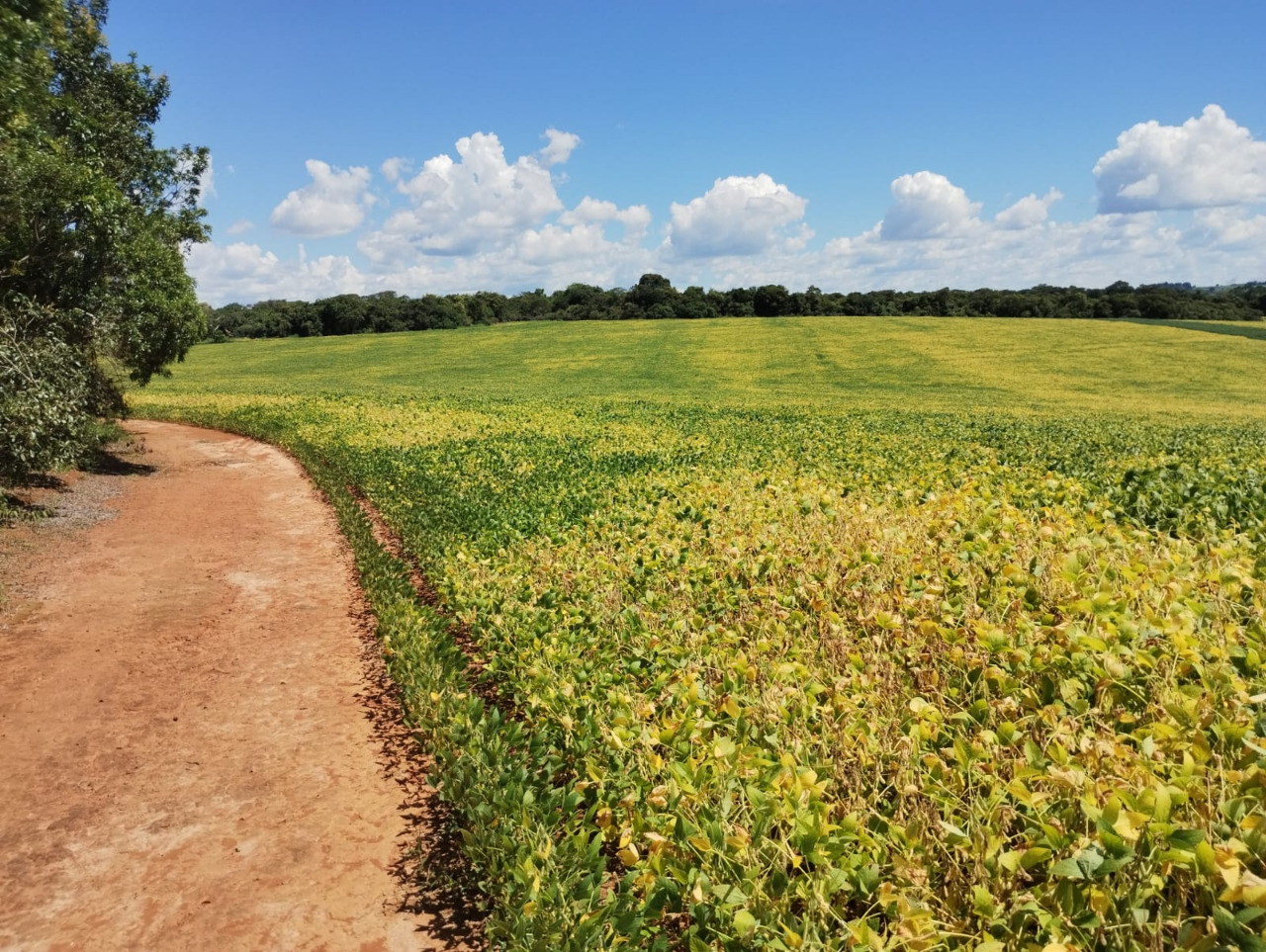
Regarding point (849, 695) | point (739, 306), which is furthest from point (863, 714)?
point (739, 306)

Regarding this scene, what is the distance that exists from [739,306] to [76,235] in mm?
100532

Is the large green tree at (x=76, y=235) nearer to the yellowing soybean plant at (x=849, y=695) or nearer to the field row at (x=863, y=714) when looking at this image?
the yellowing soybean plant at (x=849, y=695)

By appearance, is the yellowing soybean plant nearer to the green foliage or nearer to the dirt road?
the dirt road

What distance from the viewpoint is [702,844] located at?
3955 mm

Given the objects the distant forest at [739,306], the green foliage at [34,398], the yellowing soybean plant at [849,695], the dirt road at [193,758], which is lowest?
the dirt road at [193,758]

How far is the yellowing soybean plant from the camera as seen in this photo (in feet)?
11.2

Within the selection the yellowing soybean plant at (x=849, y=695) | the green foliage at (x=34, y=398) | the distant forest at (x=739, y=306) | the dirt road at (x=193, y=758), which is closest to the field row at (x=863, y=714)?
the yellowing soybean plant at (x=849, y=695)

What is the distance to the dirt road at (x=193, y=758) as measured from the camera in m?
4.78

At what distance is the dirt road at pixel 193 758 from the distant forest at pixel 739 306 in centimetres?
9700

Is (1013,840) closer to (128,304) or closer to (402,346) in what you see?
(128,304)

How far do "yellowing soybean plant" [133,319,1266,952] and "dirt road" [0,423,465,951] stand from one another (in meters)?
0.70

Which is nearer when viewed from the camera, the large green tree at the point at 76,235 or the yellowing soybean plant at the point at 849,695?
the yellowing soybean plant at the point at 849,695

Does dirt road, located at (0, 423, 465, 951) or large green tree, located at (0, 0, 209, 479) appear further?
large green tree, located at (0, 0, 209, 479)

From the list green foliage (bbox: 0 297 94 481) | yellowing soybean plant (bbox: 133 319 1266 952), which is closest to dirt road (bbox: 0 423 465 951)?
yellowing soybean plant (bbox: 133 319 1266 952)
